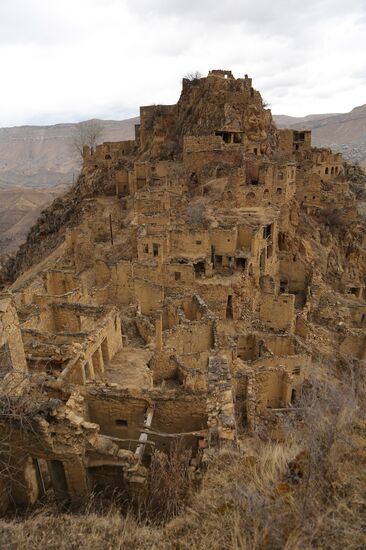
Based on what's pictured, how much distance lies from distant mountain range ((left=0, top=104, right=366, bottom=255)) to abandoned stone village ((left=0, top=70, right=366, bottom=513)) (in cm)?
3183

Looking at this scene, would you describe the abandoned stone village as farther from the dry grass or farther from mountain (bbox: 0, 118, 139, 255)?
mountain (bbox: 0, 118, 139, 255)

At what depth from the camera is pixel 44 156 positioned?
145 metres

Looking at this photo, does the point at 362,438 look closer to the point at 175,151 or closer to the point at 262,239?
the point at 262,239

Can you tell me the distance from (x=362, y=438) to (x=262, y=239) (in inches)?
685

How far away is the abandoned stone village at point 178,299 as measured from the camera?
21.4ft

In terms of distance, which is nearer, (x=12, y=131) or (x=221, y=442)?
(x=221, y=442)

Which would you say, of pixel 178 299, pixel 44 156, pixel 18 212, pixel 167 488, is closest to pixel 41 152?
pixel 44 156

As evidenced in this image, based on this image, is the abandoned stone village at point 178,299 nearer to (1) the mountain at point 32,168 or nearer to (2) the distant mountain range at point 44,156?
(2) the distant mountain range at point 44,156

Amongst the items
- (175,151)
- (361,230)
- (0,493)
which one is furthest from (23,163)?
(0,493)

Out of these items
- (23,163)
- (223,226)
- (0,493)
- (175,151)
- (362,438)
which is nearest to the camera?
(362,438)

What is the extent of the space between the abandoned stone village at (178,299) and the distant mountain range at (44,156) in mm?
31827

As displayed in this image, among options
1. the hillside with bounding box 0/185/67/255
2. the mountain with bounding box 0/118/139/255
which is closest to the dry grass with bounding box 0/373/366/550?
the hillside with bounding box 0/185/67/255

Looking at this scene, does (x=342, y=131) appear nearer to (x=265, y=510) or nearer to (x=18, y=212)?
(x=18, y=212)

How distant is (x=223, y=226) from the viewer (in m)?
20.9
